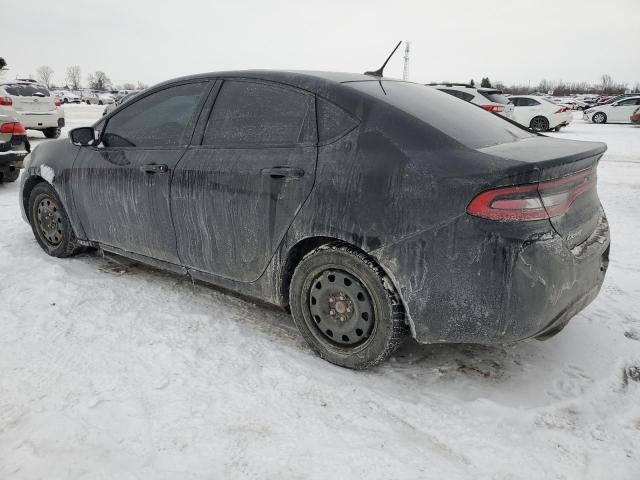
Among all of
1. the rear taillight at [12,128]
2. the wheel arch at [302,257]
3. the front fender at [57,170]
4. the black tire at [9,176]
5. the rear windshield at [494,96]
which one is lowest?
the black tire at [9,176]

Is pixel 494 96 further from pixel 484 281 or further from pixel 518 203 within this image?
pixel 484 281

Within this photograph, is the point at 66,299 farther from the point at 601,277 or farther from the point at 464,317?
the point at 601,277

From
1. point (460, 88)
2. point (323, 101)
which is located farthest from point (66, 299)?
point (460, 88)

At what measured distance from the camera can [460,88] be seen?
12914 mm

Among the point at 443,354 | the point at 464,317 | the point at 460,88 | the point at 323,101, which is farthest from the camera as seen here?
the point at 460,88

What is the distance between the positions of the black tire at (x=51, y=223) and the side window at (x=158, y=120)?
86 cm

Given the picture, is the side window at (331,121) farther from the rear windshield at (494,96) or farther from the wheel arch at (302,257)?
the rear windshield at (494,96)

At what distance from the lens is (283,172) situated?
108 inches

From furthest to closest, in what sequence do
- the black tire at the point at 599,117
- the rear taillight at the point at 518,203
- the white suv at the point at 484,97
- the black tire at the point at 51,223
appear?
the black tire at the point at 599,117
the white suv at the point at 484,97
the black tire at the point at 51,223
the rear taillight at the point at 518,203

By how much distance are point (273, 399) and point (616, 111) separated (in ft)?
87.9

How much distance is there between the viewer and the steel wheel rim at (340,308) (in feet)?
8.62

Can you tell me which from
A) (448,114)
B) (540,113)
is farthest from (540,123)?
(448,114)

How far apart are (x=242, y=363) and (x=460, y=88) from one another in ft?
38.8

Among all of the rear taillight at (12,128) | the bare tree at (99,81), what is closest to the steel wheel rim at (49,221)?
the rear taillight at (12,128)
